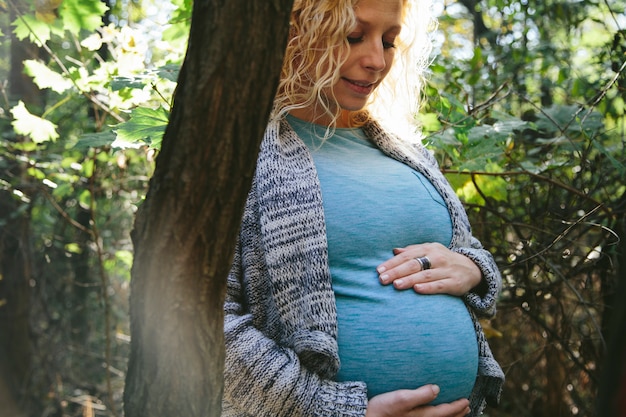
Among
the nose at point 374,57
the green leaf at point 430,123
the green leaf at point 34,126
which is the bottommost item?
the green leaf at point 34,126

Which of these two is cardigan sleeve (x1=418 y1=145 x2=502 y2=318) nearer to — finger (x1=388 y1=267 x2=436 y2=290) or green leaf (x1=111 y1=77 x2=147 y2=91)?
finger (x1=388 y1=267 x2=436 y2=290)

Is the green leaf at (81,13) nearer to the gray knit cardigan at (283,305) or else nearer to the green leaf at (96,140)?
the green leaf at (96,140)

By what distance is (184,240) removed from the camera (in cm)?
92

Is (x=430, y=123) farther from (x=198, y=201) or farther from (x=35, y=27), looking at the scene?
(x=198, y=201)

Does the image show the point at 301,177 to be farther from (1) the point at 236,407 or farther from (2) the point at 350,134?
(1) the point at 236,407

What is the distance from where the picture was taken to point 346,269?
1533 millimetres

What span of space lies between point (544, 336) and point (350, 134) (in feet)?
6.87

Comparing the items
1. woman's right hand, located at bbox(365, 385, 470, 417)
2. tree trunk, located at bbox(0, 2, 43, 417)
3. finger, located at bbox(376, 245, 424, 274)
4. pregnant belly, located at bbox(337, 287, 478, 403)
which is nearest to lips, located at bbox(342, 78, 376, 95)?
finger, located at bbox(376, 245, 424, 274)

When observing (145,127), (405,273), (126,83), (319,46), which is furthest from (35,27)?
(405,273)

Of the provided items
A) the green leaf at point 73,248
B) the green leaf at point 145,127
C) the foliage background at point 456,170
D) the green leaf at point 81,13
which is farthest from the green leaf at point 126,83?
the green leaf at point 73,248

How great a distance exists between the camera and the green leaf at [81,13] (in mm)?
2086

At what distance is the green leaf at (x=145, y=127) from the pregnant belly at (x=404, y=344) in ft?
2.22

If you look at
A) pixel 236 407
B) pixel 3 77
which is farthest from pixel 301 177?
pixel 3 77

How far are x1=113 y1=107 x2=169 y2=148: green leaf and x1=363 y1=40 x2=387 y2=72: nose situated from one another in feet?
1.91
